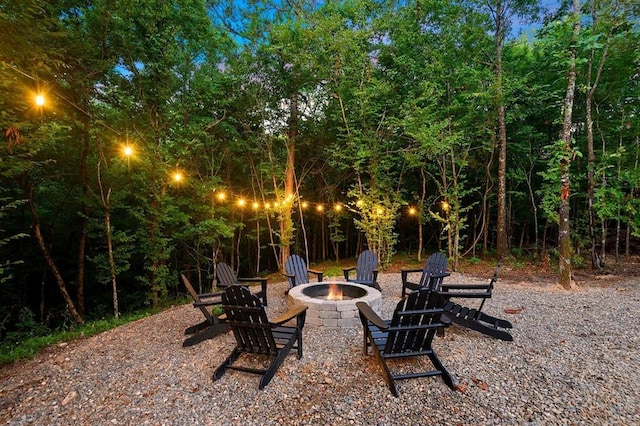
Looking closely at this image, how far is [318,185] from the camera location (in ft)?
37.1

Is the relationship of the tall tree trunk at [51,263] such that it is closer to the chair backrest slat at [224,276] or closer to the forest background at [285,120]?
the forest background at [285,120]

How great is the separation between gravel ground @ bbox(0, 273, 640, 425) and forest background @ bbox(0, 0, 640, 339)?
268cm

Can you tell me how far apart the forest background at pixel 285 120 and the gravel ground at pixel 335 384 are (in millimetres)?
2681

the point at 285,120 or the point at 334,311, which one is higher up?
the point at 285,120

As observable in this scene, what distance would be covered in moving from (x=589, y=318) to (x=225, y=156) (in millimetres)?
8860

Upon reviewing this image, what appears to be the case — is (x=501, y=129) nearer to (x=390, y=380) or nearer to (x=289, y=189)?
(x=289, y=189)

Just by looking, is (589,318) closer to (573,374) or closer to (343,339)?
(573,374)

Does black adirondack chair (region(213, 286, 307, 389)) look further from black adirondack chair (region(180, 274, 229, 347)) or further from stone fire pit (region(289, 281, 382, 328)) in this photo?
stone fire pit (region(289, 281, 382, 328))

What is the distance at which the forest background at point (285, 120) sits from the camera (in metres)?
5.20

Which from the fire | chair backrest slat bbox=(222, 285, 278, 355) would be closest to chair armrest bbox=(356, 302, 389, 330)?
chair backrest slat bbox=(222, 285, 278, 355)

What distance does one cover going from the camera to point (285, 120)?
8.16 metres

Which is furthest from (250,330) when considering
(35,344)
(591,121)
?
(591,121)

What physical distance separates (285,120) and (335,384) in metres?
7.34

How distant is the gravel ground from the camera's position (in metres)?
1.94
